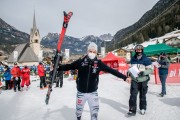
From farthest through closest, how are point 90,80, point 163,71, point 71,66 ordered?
point 163,71 < point 71,66 < point 90,80

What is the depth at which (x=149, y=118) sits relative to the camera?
6527mm

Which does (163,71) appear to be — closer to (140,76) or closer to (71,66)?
(140,76)

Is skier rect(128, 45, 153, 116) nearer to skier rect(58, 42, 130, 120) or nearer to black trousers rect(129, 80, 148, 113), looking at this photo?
black trousers rect(129, 80, 148, 113)

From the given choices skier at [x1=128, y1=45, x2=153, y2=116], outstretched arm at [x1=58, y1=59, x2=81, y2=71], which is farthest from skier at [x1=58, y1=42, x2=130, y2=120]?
skier at [x1=128, y1=45, x2=153, y2=116]

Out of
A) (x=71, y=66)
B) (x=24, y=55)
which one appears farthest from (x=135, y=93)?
(x=24, y=55)

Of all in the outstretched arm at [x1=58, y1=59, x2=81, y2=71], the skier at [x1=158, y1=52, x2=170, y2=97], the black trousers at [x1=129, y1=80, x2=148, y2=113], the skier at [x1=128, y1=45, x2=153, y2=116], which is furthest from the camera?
the skier at [x1=158, y1=52, x2=170, y2=97]

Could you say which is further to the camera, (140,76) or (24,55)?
(24,55)

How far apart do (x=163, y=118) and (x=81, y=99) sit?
9.04 ft

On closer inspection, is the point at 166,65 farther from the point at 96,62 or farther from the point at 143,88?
the point at 96,62

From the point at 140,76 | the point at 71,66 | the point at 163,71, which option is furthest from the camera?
the point at 163,71

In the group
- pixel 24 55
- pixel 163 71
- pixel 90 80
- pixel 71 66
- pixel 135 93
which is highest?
pixel 24 55

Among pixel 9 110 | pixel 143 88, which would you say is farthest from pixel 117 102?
pixel 9 110

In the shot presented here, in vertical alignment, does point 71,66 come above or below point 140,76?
above

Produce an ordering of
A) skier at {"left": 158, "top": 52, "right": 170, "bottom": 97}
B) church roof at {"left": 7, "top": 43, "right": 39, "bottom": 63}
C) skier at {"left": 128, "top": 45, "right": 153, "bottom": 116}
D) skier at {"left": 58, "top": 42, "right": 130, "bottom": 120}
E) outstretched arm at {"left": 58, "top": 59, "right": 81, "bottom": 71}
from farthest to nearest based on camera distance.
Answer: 1. church roof at {"left": 7, "top": 43, "right": 39, "bottom": 63}
2. skier at {"left": 158, "top": 52, "right": 170, "bottom": 97}
3. skier at {"left": 128, "top": 45, "right": 153, "bottom": 116}
4. outstretched arm at {"left": 58, "top": 59, "right": 81, "bottom": 71}
5. skier at {"left": 58, "top": 42, "right": 130, "bottom": 120}
